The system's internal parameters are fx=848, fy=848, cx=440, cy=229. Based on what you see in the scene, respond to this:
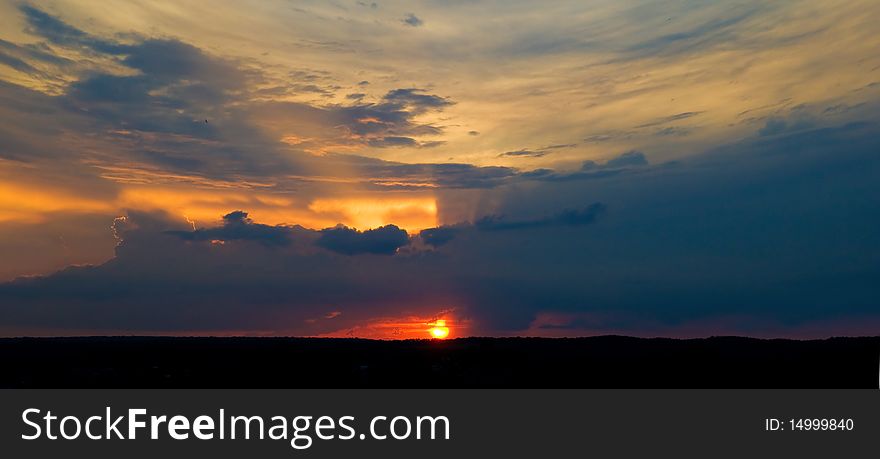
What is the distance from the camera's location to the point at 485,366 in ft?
282

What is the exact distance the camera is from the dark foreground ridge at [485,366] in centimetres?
7581

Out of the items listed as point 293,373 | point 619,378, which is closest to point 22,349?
point 293,373

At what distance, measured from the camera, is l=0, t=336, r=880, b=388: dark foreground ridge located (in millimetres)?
75812

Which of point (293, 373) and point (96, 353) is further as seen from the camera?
point (96, 353)

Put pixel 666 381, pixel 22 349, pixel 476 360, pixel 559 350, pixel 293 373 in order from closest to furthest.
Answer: pixel 666 381 → pixel 293 373 → pixel 476 360 → pixel 559 350 → pixel 22 349

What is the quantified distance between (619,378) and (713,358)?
17831mm

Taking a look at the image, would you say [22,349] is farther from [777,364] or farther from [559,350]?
[777,364]

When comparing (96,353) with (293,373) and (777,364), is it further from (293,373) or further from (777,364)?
(777,364)

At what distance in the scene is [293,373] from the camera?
273ft
